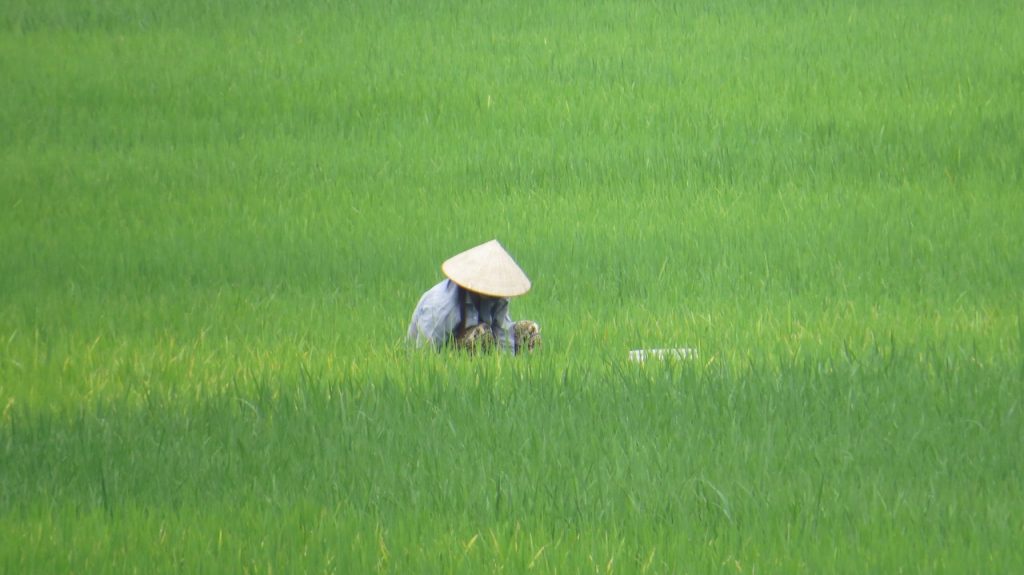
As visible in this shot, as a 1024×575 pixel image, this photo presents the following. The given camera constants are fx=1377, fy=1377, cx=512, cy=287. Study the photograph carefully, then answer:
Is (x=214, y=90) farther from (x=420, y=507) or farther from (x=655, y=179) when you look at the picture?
(x=420, y=507)

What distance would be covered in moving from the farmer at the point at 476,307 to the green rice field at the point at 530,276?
136mm

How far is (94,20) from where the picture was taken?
1461 cm

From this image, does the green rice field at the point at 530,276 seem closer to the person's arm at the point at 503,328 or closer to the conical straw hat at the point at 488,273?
the person's arm at the point at 503,328

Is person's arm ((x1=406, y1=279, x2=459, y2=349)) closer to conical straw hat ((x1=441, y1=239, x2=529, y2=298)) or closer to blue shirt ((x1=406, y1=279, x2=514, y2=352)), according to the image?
blue shirt ((x1=406, y1=279, x2=514, y2=352))

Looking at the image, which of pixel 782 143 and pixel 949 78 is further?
pixel 949 78

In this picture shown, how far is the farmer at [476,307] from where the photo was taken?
5.62m

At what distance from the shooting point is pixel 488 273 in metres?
5.62

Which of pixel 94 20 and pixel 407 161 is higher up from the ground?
pixel 94 20

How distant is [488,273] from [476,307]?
0.95 feet

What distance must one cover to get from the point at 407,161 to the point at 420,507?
21.7 ft

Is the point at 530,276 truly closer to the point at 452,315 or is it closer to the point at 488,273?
the point at 452,315

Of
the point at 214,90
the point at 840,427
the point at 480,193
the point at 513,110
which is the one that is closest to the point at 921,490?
the point at 840,427

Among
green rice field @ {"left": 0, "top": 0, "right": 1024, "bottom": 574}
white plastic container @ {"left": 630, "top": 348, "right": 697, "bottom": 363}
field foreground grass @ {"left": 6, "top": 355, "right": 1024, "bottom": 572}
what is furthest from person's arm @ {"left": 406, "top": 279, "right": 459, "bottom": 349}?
white plastic container @ {"left": 630, "top": 348, "right": 697, "bottom": 363}

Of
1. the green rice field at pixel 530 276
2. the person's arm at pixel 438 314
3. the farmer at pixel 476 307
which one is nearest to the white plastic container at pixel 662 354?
the green rice field at pixel 530 276
